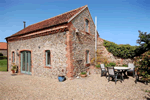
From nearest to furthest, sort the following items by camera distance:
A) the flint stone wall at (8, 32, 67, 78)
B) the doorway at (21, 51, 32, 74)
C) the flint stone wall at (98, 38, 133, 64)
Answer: the flint stone wall at (8, 32, 67, 78)
the doorway at (21, 51, 32, 74)
the flint stone wall at (98, 38, 133, 64)

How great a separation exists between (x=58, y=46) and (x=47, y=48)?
51.5 inches

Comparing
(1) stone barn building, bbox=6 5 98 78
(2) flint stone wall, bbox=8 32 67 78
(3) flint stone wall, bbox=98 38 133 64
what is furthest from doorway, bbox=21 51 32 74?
(3) flint stone wall, bbox=98 38 133 64

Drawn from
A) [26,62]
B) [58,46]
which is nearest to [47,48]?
[58,46]

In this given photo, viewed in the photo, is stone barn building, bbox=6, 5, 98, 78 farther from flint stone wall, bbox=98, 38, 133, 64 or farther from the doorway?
flint stone wall, bbox=98, 38, 133, 64

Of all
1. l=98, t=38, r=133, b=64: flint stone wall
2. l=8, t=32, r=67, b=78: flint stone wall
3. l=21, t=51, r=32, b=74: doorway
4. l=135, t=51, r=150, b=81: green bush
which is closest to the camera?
l=135, t=51, r=150, b=81: green bush

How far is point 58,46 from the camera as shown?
803 centimetres

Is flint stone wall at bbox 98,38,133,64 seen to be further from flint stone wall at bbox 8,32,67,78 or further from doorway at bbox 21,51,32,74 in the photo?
doorway at bbox 21,51,32,74

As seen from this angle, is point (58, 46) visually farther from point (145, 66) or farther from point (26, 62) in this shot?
point (145, 66)

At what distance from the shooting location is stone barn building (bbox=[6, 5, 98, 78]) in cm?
770

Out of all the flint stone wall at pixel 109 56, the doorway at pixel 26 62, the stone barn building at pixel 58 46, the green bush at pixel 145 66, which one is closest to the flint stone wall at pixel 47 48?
the stone barn building at pixel 58 46

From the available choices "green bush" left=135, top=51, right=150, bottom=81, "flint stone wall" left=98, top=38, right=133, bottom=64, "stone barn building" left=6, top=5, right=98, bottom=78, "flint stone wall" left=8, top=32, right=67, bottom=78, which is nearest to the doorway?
"stone barn building" left=6, top=5, right=98, bottom=78

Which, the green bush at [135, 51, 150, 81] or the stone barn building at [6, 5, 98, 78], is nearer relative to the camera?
the green bush at [135, 51, 150, 81]

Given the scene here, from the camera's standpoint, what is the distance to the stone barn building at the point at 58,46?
7695 millimetres

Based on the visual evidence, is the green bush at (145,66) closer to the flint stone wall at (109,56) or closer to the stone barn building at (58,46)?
the stone barn building at (58,46)
